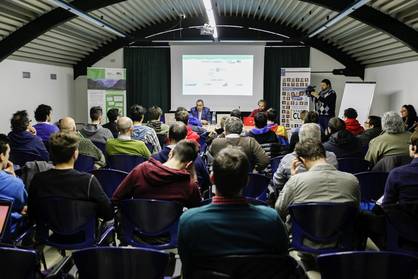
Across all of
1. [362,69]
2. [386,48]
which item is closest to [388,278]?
[386,48]

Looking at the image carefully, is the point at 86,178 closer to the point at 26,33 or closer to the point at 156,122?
the point at 156,122

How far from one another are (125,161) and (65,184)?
6.61ft

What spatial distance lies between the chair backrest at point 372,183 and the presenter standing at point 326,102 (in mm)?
6740

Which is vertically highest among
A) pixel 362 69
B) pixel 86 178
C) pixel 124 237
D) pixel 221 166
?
pixel 362 69

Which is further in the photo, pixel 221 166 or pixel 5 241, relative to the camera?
pixel 5 241

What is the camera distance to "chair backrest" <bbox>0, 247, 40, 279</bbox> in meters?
1.84

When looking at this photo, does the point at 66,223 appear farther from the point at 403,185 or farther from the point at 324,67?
the point at 324,67

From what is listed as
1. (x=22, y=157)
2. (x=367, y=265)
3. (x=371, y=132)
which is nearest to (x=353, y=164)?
(x=371, y=132)

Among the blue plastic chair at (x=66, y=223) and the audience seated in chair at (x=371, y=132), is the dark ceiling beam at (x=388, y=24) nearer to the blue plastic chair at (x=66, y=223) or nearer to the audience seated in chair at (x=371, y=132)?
the audience seated in chair at (x=371, y=132)

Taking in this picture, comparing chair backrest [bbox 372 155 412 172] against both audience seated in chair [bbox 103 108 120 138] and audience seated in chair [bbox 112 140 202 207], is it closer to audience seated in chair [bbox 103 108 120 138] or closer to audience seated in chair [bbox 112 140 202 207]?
audience seated in chair [bbox 112 140 202 207]

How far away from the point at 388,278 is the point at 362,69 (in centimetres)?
1159

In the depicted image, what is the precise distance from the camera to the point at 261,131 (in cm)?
596

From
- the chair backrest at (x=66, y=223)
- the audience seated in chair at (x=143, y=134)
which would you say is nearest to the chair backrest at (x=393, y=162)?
the chair backrest at (x=66, y=223)

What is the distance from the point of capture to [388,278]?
71.9 inches
